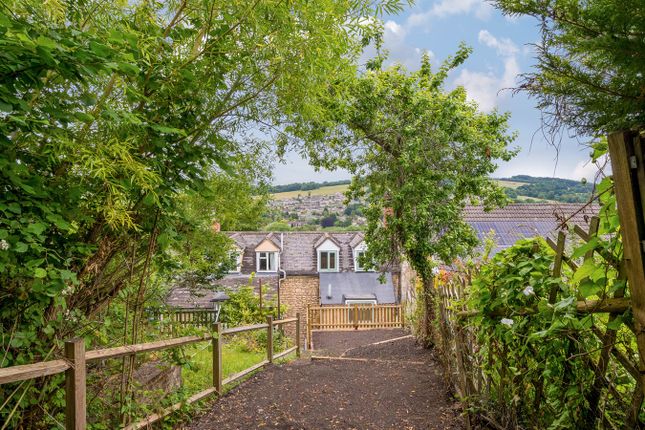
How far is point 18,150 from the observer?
8.21 ft

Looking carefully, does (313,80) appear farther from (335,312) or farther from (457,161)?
(335,312)

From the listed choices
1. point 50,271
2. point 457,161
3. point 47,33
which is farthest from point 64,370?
point 457,161

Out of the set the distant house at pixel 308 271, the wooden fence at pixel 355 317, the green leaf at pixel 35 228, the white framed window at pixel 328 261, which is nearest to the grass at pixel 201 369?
the green leaf at pixel 35 228

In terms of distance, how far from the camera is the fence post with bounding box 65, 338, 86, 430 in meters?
2.73

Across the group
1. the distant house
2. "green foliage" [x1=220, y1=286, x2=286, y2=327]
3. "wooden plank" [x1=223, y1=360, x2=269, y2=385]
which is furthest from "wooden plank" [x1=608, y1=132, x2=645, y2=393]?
the distant house

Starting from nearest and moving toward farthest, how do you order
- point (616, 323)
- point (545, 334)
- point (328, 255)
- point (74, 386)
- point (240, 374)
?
point (616, 323) < point (545, 334) < point (74, 386) < point (240, 374) < point (328, 255)

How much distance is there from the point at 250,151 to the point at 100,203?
1.96 meters

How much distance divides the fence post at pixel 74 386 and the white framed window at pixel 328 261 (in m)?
20.9

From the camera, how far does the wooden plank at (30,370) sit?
2197 millimetres

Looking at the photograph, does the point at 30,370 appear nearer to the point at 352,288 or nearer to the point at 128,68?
the point at 128,68

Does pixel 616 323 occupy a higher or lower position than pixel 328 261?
lower

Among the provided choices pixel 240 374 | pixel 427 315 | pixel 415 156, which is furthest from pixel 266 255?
pixel 240 374

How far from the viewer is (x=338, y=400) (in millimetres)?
5258

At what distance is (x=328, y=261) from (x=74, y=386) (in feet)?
70.1
